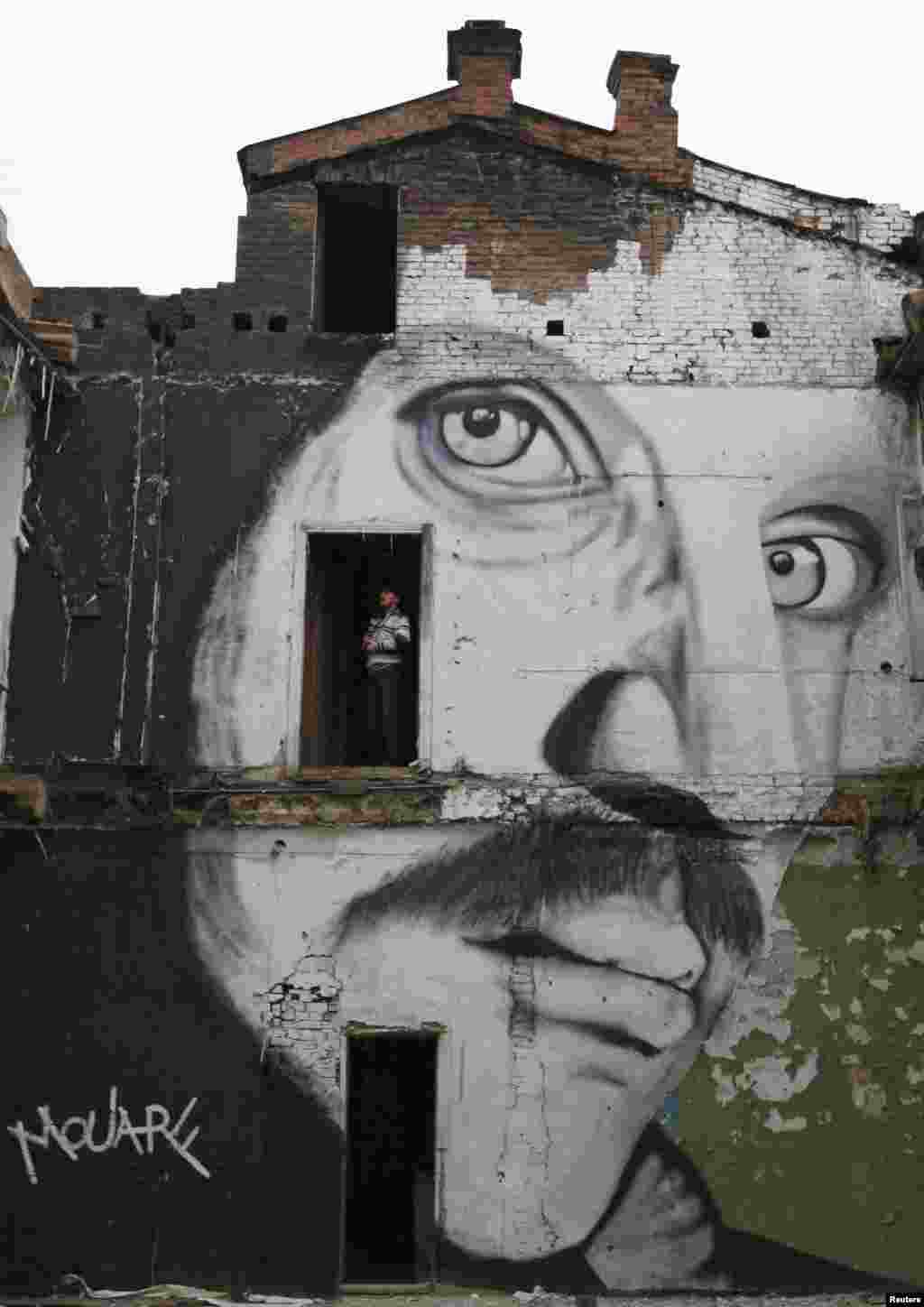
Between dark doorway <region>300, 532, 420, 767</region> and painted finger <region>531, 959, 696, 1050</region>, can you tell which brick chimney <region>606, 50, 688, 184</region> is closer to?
dark doorway <region>300, 532, 420, 767</region>

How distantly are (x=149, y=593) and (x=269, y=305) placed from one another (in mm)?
2365

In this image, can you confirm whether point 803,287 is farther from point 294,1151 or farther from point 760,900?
point 294,1151

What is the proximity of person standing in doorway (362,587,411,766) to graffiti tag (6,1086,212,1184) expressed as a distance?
9.67ft

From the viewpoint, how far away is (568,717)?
11141 mm

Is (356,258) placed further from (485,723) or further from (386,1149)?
(386,1149)

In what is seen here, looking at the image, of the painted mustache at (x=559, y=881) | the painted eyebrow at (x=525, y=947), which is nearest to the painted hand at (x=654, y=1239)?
the painted eyebrow at (x=525, y=947)

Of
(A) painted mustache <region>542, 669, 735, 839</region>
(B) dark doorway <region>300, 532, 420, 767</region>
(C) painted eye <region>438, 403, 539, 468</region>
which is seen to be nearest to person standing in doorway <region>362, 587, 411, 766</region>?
(B) dark doorway <region>300, 532, 420, 767</region>

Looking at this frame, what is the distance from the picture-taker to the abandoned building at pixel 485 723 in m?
10.4

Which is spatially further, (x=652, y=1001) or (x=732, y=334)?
(x=732, y=334)

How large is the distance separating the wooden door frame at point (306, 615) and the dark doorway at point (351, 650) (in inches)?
3.1

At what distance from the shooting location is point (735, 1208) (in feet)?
33.7

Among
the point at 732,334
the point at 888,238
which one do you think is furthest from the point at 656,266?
the point at 888,238

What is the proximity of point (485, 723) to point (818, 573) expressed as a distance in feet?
8.58

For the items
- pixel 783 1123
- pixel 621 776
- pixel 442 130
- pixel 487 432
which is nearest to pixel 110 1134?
pixel 621 776
